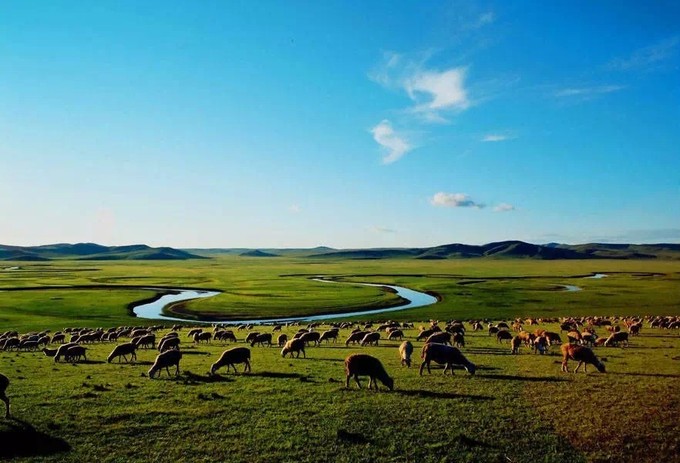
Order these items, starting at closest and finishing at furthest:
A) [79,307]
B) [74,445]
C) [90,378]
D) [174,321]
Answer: [74,445]
[90,378]
[174,321]
[79,307]

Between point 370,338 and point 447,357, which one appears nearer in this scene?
point 447,357

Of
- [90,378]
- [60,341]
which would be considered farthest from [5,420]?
[60,341]

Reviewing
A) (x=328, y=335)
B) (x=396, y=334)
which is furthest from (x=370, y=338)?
(x=396, y=334)

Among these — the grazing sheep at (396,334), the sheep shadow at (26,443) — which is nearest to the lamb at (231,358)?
the sheep shadow at (26,443)

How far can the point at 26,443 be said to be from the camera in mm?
13055

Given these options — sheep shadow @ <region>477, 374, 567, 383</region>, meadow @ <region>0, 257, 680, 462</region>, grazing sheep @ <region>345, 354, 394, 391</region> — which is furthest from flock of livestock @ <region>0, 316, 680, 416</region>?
sheep shadow @ <region>477, 374, 567, 383</region>

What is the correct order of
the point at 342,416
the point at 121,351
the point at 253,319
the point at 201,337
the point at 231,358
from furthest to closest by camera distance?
the point at 253,319 < the point at 201,337 < the point at 121,351 < the point at 231,358 < the point at 342,416

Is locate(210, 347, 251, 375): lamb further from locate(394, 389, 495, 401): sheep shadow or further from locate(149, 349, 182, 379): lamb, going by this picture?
locate(394, 389, 495, 401): sheep shadow

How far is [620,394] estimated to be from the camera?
1733cm

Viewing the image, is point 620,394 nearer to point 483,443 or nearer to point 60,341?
point 483,443

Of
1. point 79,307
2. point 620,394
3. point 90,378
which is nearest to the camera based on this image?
point 620,394

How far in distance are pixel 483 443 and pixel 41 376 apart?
20.1 meters

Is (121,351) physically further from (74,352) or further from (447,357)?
(447,357)

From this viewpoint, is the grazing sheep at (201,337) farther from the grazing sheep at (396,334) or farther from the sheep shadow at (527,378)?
the sheep shadow at (527,378)
